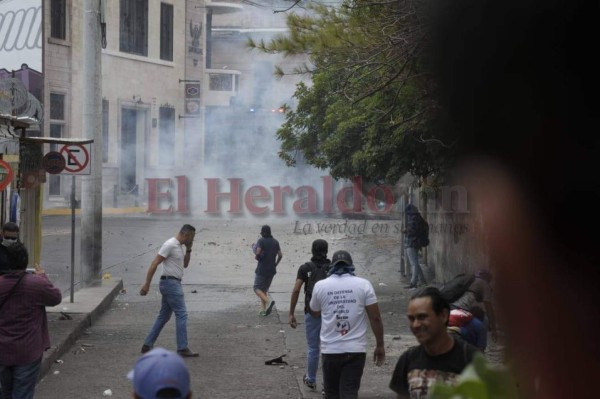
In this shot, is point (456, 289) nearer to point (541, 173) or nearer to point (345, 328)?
point (345, 328)

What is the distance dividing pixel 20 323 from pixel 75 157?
262 inches

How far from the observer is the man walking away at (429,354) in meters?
4.00

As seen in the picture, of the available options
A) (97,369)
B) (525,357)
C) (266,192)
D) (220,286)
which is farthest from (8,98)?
(266,192)

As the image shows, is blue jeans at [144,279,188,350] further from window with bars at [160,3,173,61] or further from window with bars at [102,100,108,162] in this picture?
window with bars at [160,3,173,61]

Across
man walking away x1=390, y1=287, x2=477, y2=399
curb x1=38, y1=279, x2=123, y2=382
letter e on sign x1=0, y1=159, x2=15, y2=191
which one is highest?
letter e on sign x1=0, y1=159, x2=15, y2=191

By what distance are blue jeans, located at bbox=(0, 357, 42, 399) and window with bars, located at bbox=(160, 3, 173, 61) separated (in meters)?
30.1

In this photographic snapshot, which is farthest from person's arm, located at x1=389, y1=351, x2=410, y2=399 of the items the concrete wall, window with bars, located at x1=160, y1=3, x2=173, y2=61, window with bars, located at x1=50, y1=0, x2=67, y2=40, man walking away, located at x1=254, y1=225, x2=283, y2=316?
window with bars, located at x1=160, y1=3, x2=173, y2=61

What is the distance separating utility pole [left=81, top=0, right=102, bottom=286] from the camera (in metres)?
14.8

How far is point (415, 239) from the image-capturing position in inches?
628

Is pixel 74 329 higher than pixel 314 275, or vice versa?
pixel 314 275

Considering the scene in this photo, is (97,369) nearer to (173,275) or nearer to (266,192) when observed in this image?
(173,275)

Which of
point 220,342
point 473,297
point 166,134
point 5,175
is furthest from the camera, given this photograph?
point 166,134

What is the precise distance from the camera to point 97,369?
9.52 m

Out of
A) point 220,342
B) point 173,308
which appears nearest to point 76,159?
point 220,342
